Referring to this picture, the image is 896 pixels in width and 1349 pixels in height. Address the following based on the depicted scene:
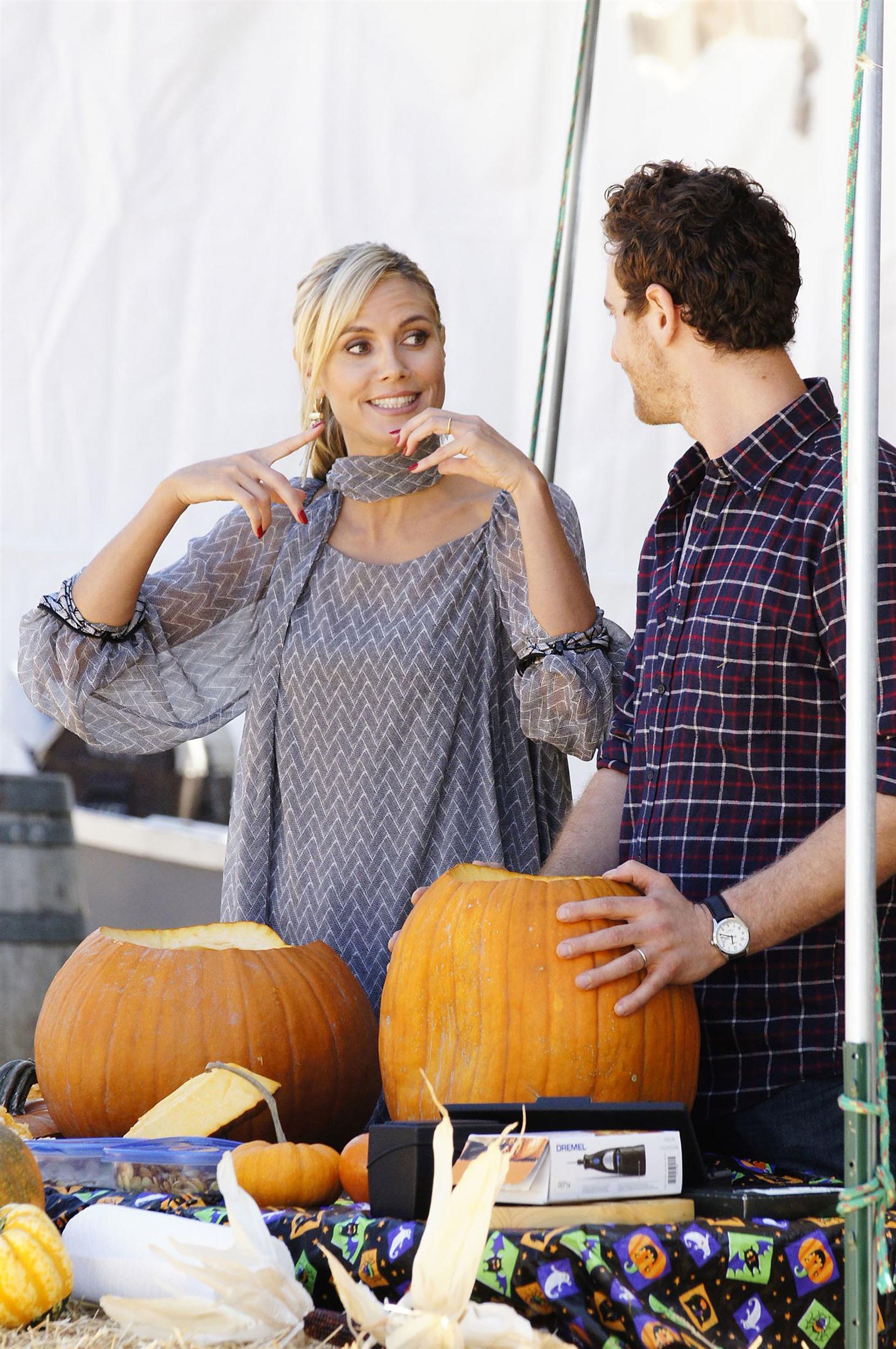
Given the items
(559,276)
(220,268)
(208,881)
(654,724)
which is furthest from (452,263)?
(208,881)

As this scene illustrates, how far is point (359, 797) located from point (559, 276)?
168 cm

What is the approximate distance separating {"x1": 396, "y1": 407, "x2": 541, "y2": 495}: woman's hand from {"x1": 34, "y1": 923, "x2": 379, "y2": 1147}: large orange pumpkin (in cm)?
70

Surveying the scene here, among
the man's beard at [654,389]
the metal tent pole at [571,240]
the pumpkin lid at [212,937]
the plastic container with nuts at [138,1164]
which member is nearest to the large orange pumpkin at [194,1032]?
the pumpkin lid at [212,937]

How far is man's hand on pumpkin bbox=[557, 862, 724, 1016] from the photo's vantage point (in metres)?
1.60

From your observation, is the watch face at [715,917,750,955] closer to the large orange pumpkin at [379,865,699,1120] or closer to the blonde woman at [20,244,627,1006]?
the large orange pumpkin at [379,865,699,1120]

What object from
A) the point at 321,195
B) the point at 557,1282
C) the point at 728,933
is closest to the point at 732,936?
the point at 728,933

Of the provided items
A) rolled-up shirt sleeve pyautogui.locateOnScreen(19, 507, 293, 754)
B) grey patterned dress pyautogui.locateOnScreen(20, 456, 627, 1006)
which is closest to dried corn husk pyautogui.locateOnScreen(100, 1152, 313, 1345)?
grey patterned dress pyautogui.locateOnScreen(20, 456, 627, 1006)

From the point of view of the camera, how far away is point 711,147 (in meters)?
3.28

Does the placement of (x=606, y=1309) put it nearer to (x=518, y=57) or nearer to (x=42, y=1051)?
(x=42, y=1051)

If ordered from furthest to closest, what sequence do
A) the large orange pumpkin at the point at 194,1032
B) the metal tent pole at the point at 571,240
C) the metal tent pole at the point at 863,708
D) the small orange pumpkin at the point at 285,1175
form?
the metal tent pole at the point at 571,240 < the large orange pumpkin at the point at 194,1032 < the small orange pumpkin at the point at 285,1175 < the metal tent pole at the point at 863,708

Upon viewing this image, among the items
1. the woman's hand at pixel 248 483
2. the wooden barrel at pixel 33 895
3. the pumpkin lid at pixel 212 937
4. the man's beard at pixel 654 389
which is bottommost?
the wooden barrel at pixel 33 895

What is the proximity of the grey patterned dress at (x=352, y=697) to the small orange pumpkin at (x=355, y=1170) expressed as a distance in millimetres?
641

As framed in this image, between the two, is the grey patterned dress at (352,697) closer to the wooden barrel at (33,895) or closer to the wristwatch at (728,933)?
the wristwatch at (728,933)

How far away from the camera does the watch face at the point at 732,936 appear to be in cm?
161
